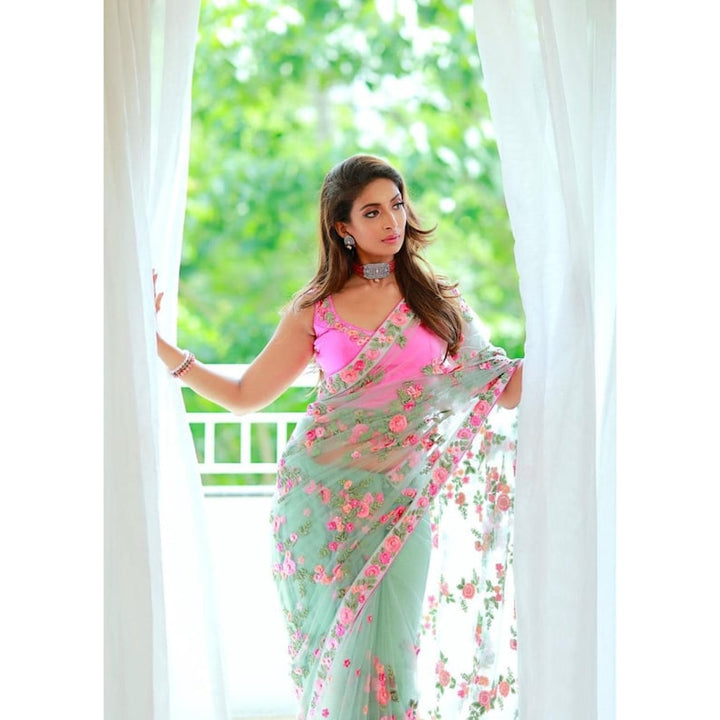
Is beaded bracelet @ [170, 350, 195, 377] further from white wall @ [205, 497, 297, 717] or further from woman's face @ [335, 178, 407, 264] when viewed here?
white wall @ [205, 497, 297, 717]

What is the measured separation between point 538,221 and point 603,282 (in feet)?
0.63

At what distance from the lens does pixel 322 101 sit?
822cm

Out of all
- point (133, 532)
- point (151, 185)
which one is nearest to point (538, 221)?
point (151, 185)

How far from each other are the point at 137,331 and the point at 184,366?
317 mm

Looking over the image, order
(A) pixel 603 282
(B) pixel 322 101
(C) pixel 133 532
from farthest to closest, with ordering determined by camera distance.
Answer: (B) pixel 322 101
(A) pixel 603 282
(C) pixel 133 532

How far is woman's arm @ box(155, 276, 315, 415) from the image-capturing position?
2404mm

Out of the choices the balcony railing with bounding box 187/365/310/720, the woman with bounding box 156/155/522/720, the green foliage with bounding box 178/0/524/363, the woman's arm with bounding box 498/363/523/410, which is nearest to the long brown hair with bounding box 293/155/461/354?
the woman with bounding box 156/155/522/720

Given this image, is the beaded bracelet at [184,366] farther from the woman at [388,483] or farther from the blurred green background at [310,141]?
the blurred green background at [310,141]

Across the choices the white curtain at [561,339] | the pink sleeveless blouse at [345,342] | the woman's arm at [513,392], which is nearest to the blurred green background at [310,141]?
the pink sleeveless blouse at [345,342]

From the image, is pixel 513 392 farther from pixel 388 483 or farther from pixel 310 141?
pixel 310 141

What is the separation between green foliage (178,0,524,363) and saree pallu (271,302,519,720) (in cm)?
585

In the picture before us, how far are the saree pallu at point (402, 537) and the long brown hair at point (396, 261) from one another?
4 cm

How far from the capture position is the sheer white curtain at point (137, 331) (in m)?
1.86

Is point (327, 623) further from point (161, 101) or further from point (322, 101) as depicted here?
point (322, 101)
